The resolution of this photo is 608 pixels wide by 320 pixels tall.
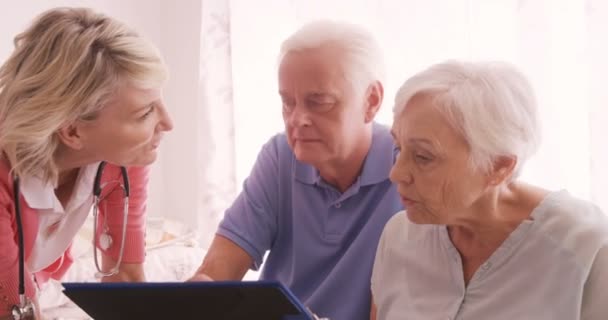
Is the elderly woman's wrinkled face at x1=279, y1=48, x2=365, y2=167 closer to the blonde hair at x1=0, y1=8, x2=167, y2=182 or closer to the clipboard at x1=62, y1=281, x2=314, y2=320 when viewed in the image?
the blonde hair at x1=0, y1=8, x2=167, y2=182

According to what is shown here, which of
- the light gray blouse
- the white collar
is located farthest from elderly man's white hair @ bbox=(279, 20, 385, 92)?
the white collar

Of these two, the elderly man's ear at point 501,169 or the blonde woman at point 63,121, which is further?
the blonde woman at point 63,121

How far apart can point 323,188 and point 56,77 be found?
0.66 meters

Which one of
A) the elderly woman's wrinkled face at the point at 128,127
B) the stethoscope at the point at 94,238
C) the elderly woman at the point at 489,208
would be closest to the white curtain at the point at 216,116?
the stethoscope at the point at 94,238

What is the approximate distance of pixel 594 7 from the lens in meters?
2.27

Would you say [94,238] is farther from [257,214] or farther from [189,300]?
[189,300]

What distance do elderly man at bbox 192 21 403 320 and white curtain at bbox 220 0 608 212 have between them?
0.52 metres

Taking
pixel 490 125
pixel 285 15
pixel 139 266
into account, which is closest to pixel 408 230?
pixel 490 125

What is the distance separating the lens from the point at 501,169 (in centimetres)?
138

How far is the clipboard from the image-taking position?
1.25 meters

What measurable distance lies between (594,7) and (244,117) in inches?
57.3

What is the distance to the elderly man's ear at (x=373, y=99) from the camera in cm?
180

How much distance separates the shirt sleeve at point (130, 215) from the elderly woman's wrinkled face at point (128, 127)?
147mm

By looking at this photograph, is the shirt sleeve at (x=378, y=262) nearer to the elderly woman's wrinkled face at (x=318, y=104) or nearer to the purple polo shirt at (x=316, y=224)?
the purple polo shirt at (x=316, y=224)
